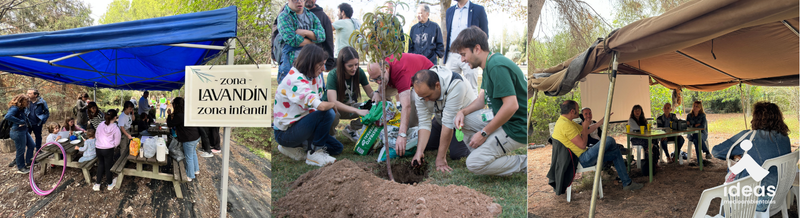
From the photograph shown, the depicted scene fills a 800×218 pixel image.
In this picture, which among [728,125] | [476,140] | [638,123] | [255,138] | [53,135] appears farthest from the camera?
[255,138]

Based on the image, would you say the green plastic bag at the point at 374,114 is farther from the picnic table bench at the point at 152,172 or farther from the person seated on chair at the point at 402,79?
the picnic table bench at the point at 152,172

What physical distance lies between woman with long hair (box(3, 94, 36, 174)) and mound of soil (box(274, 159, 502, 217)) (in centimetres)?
492

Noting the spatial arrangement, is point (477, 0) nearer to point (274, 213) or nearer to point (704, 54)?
point (274, 213)

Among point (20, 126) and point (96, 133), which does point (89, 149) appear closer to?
point (96, 133)

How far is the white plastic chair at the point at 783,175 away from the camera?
2732mm

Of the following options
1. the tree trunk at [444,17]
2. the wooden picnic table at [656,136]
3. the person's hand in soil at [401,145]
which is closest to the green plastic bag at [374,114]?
the person's hand in soil at [401,145]

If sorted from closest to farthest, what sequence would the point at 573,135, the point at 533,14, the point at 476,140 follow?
the point at 476,140
the point at 573,135
the point at 533,14

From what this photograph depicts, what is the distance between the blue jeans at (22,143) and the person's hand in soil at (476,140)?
6.45 meters

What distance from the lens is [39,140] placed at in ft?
19.1

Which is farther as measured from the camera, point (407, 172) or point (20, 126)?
point (20, 126)

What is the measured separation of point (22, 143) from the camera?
17.7ft

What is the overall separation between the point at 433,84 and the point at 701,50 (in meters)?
2.69

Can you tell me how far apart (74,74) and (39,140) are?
116 cm

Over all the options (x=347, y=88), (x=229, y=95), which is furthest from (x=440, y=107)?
(x=229, y=95)
